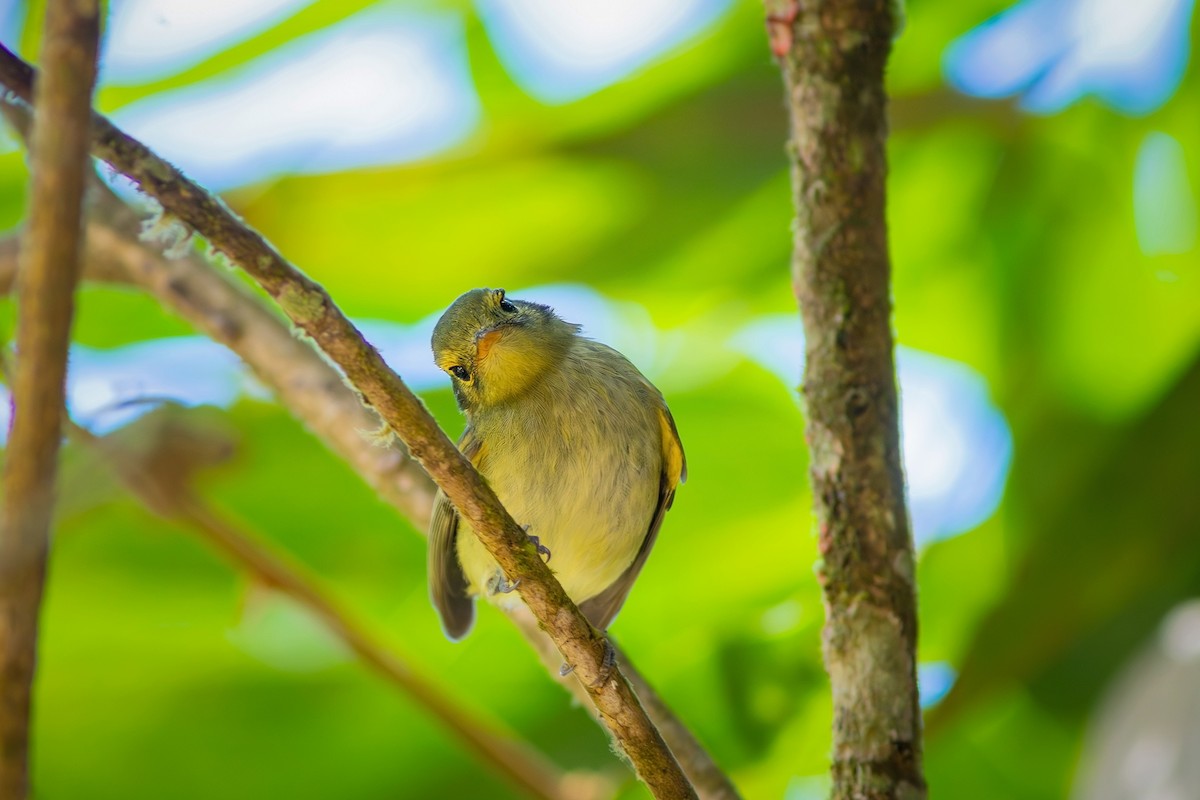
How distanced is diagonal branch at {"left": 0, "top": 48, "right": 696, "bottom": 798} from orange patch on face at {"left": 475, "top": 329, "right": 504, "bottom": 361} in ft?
3.81

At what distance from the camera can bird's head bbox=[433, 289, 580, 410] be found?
3.11m

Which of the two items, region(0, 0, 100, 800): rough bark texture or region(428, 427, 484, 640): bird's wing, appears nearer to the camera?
region(0, 0, 100, 800): rough bark texture

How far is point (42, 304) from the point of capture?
1.11 meters

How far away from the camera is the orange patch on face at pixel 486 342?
311 centimetres

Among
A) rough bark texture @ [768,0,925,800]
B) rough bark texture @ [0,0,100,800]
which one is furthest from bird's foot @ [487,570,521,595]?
rough bark texture @ [0,0,100,800]

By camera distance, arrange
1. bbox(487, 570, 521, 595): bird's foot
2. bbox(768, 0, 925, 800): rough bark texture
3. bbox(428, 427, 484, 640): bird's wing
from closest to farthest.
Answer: bbox(768, 0, 925, 800): rough bark texture
bbox(487, 570, 521, 595): bird's foot
bbox(428, 427, 484, 640): bird's wing

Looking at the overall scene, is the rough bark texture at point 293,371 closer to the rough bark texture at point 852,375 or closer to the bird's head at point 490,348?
the bird's head at point 490,348

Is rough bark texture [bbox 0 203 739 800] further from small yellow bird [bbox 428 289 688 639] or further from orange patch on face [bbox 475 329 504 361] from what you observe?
orange patch on face [bbox 475 329 504 361]

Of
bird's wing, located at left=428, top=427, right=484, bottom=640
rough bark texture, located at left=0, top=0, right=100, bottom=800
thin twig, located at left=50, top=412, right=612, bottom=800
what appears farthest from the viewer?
thin twig, located at left=50, top=412, right=612, bottom=800

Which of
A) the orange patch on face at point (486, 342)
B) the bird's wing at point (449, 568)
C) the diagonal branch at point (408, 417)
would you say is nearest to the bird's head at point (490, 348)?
the orange patch on face at point (486, 342)

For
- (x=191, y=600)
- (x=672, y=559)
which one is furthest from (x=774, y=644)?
(x=191, y=600)

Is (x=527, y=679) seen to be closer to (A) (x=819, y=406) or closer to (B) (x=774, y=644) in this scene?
(B) (x=774, y=644)

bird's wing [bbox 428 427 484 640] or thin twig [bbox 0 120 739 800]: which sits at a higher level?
thin twig [bbox 0 120 739 800]

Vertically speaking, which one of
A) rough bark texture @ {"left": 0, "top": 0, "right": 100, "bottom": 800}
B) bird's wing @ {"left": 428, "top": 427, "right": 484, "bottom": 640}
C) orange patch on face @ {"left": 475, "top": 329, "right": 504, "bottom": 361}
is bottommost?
rough bark texture @ {"left": 0, "top": 0, "right": 100, "bottom": 800}
